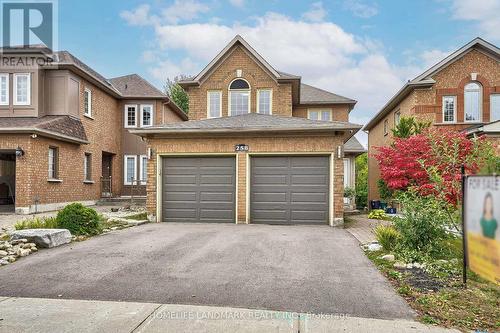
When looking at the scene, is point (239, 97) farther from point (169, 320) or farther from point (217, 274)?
point (169, 320)

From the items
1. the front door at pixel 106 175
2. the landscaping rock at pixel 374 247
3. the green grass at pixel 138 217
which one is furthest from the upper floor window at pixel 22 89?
the landscaping rock at pixel 374 247

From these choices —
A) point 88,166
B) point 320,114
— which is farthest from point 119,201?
point 320,114

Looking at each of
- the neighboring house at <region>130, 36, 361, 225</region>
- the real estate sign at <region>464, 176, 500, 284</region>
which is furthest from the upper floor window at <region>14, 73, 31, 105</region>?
the real estate sign at <region>464, 176, 500, 284</region>

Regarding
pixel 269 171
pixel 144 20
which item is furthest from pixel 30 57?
pixel 269 171

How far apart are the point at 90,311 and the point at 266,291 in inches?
89.6

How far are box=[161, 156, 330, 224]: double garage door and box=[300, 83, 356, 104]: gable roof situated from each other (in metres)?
11.2

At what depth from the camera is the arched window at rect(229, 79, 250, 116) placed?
717 inches

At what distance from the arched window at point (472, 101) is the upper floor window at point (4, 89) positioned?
21662mm

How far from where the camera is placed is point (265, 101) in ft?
59.8

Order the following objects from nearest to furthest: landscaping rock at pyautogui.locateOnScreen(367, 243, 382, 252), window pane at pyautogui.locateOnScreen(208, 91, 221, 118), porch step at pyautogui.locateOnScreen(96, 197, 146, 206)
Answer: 1. landscaping rock at pyautogui.locateOnScreen(367, 243, 382, 252)
2. window pane at pyautogui.locateOnScreen(208, 91, 221, 118)
3. porch step at pyautogui.locateOnScreen(96, 197, 146, 206)

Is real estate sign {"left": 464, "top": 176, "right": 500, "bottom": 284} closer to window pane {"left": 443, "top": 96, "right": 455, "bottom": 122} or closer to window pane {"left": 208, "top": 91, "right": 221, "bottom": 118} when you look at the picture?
window pane {"left": 443, "top": 96, "right": 455, "bottom": 122}

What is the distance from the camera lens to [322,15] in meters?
17.9

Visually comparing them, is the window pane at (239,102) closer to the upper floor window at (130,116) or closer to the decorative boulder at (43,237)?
the upper floor window at (130,116)

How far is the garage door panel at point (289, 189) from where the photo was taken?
12.0m
